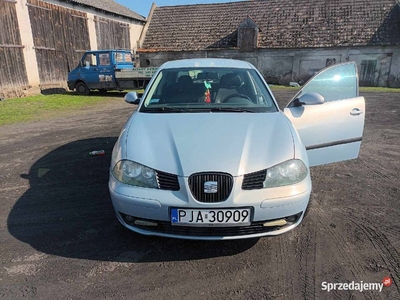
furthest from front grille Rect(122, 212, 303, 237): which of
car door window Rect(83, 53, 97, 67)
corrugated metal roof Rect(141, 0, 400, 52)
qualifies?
corrugated metal roof Rect(141, 0, 400, 52)

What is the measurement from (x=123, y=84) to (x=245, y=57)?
1151 centimetres

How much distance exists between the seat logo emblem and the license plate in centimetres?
14

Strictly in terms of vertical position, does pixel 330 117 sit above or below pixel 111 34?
below

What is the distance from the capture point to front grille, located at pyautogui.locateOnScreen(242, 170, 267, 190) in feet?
7.09

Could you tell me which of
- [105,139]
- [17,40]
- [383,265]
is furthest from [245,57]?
[383,265]

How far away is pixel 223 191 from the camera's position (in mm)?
2129

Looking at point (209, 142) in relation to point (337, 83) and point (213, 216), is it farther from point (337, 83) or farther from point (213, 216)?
point (337, 83)

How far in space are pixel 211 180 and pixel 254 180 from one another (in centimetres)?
34

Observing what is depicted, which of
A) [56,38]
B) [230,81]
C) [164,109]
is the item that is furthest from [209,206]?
[56,38]

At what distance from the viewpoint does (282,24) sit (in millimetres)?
21750

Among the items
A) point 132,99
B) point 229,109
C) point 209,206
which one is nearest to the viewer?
point 209,206

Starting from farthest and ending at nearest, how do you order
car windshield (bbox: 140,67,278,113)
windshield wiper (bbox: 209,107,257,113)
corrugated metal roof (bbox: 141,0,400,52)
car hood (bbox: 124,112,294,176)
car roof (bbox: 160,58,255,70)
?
corrugated metal roof (bbox: 141,0,400,52) → car roof (bbox: 160,58,255,70) → car windshield (bbox: 140,67,278,113) → windshield wiper (bbox: 209,107,257,113) → car hood (bbox: 124,112,294,176)

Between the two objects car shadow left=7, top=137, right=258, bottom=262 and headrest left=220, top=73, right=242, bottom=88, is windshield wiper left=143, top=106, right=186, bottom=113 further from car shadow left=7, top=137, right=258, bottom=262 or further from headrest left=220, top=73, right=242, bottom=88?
car shadow left=7, top=137, right=258, bottom=262

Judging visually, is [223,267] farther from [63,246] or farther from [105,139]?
[105,139]
